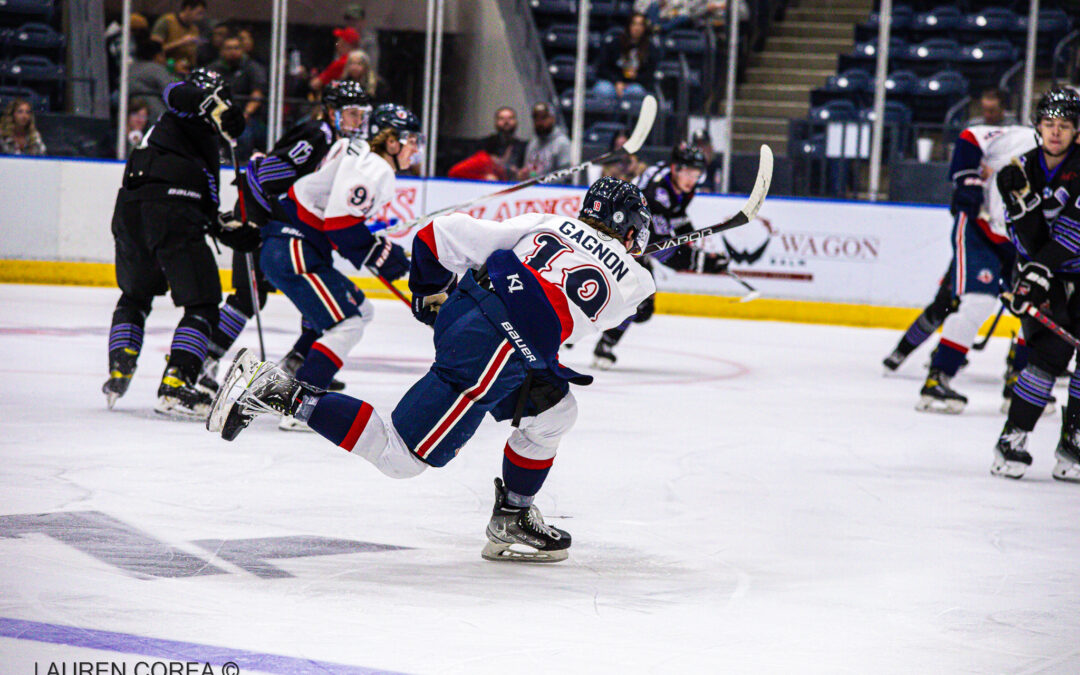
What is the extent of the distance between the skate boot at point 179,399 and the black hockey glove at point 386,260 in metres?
0.83

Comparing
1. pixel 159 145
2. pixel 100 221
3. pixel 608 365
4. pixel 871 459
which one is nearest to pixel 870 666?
pixel 871 459

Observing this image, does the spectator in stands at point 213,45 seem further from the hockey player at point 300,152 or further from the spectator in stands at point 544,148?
the hockey player at point 300,152

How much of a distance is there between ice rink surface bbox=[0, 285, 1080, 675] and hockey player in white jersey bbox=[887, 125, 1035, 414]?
1.17 ft

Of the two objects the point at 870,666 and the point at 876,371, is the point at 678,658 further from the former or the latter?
the point at 876,371

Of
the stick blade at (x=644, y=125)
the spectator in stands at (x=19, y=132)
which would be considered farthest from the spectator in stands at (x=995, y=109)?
the spectator in stands at (x=19, y=132)

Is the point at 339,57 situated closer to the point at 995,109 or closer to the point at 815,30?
the point at 815,30

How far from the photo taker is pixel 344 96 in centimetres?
490

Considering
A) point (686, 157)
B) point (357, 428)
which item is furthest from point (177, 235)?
point (686, 157)

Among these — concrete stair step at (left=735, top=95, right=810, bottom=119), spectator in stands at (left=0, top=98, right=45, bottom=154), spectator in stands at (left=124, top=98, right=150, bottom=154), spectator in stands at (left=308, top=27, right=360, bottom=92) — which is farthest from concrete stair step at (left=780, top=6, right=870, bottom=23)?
spectator in stands at (left=0, top=98, right=45, bottom=154)

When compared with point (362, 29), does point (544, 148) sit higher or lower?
lower

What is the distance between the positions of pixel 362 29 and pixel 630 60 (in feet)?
7.26

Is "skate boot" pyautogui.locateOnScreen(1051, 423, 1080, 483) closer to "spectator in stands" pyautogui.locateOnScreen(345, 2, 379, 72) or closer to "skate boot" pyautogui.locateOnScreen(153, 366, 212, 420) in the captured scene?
"skate boot" pyautogui.locateOnScreen(153, 366, 212, 420)

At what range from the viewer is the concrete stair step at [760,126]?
10.5 m

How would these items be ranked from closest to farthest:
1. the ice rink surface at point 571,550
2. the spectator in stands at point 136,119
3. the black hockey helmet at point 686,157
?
the ice rink surface at point 571,550 < the black hockey helmet at point 686,157 < the spectator in stands at point 136,119
